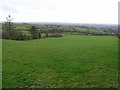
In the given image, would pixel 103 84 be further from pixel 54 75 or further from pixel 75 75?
pixel 54 75

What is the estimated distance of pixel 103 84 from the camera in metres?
11.1

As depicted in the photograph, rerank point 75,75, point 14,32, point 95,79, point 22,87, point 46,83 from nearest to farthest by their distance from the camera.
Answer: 1. point 22,87
2. point 46,83
3. point 95,79
4. point 75,75
5. point 14,32

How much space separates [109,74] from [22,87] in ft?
18.4

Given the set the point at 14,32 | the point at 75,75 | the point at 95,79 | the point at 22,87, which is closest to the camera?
the point at 22,87

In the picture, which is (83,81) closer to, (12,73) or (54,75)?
(54,75)

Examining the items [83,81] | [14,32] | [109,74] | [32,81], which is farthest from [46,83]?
[14,32]

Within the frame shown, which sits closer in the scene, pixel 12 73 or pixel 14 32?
pixel 12 73

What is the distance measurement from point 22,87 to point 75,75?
376cm

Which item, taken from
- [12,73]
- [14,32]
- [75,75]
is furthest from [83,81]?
[14,32]

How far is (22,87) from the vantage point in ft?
34.9

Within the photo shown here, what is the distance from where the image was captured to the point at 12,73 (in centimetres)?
1409

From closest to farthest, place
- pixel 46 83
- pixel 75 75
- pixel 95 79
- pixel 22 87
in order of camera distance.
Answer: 1. pixel 22 87
2. pixel 46 83
3. pixel 95 79
4. pixel 75 75

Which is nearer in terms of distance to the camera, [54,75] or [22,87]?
[22,87]

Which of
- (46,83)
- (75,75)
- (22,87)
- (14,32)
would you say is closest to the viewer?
(22,87)
